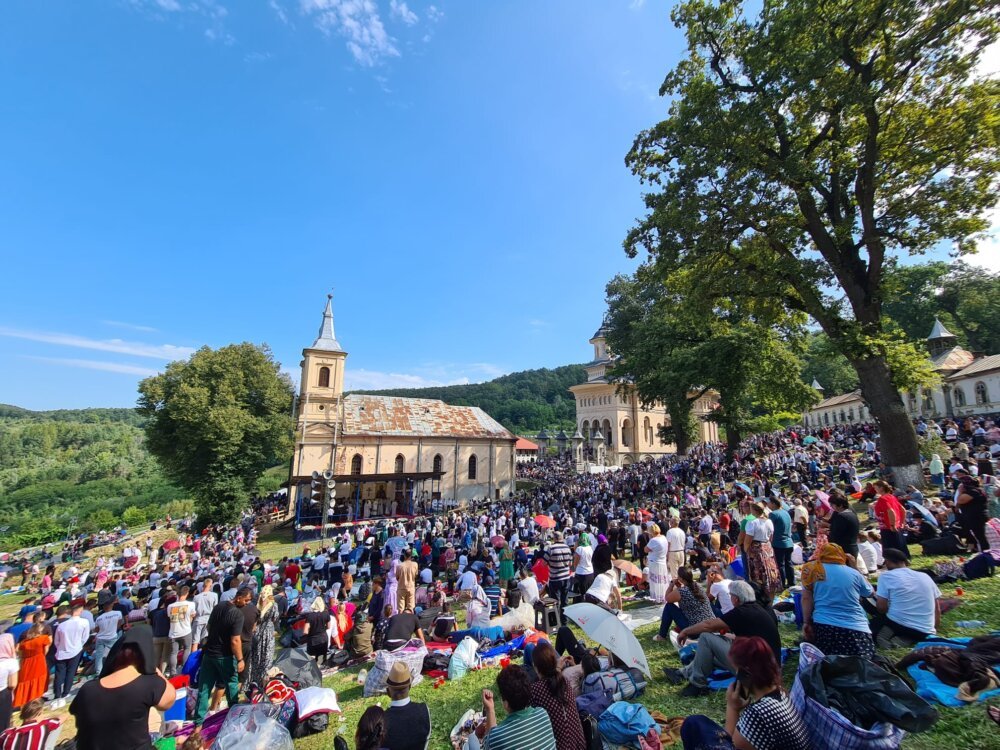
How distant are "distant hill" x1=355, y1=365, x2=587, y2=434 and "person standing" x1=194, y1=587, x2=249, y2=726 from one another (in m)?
93.8

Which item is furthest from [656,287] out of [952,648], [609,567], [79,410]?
[79,410]

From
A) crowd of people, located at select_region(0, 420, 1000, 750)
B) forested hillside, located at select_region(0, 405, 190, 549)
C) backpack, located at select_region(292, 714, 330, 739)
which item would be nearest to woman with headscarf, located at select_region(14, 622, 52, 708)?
crowd of people, located at select_region(0, 420, 1000, 750)

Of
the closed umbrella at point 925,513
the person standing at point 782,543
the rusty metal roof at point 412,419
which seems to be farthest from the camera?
the rusty metal roof at point 412,419

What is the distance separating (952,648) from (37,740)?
9.10m

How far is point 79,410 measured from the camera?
14975cm

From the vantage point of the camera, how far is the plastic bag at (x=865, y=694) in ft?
10.6

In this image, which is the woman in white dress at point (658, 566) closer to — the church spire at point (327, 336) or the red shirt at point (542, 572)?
the red shirt at point (542, 572)

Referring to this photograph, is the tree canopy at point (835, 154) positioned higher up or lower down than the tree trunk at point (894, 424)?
higher up

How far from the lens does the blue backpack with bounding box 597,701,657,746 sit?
4.16 metres

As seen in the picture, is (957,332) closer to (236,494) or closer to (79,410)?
(236,494)

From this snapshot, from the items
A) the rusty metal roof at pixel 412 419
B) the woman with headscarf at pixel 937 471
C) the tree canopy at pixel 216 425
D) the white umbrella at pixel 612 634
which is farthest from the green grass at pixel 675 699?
the rusty metal roof at pixel 412 419

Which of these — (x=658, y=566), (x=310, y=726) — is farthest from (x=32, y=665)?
(x=658, y=566)

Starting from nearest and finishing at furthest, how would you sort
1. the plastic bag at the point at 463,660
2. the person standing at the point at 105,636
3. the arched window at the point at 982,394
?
the plastic bag at the point at 463,660 → the person standing at the point at 105,636 → the arched window at the point at 982,394

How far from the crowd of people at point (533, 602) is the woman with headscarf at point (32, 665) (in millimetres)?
25
